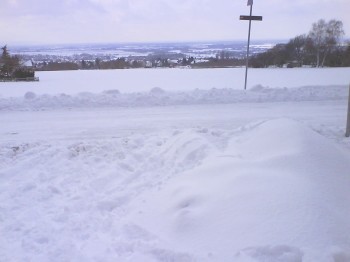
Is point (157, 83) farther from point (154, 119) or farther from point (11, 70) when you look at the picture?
point (11, 70)

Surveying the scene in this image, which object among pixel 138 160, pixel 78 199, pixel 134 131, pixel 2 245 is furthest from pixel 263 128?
pixel 2 245

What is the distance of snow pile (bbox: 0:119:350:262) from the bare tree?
177 feet

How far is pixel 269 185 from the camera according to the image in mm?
4504

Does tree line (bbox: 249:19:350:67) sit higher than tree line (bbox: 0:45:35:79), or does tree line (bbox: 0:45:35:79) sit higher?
tree line (bbox: 249:19:350:67)

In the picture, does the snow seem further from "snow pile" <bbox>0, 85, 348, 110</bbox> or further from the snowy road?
the snowy road

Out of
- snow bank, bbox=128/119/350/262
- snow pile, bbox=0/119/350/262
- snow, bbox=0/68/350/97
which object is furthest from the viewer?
snow, bbox=0/68/350/97

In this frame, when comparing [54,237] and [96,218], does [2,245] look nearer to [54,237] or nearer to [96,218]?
[54,237]

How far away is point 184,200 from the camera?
15.8 feet

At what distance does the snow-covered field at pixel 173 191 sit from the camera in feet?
12.7

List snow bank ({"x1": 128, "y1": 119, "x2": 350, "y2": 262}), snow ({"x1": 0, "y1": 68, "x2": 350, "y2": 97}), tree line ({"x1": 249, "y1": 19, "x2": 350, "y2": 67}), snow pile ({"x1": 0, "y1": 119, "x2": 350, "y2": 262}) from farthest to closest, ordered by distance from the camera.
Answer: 1. tree line ({"x1": 249, "y1": 19, "x2": 350, "y2": 67})
2. snow ({"x1": 0, "y1": 68, "x2": 350, "y2": 97})
3. snow pile ({"x1": 0, "y1": 119, "x2": 350, "y2": 262})
4. snow bank ({"x1": 128, "y1": 119, "x2": 350, "y2": 262})

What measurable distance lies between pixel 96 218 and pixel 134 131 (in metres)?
3.74

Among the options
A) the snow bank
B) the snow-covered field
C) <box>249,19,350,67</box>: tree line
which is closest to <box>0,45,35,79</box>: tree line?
the snow-covered field

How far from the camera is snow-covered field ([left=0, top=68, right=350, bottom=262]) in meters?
3.88

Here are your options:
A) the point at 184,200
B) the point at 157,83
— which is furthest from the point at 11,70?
the point at 184,200
